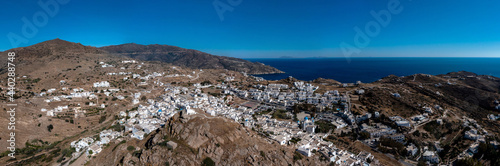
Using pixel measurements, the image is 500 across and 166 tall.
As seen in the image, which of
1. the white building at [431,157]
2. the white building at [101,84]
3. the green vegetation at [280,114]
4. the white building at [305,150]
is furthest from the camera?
the white building at [101,84]

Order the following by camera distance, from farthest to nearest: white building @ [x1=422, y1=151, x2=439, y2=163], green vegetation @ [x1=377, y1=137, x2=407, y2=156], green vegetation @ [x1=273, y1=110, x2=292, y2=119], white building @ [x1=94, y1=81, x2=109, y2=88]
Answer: white building @ [x1=94, y1=81, x2=109, y2=88]
green vegetation @ [x1=273, y1=110, x2=292, y2=119]
green vegetation @ [x1=377, y1=137, x2=407, y2=156]
white building @ [x1=422, y1=151, x2=439, y2=163]

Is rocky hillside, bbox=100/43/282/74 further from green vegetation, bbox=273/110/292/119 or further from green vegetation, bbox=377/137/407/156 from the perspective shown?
green vegetation, bbox=377/137/407/156

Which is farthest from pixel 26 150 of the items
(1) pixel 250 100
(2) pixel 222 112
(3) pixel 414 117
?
(3) pixel 414 117

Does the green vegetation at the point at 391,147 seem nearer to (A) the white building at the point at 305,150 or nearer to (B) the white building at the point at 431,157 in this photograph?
(B) the white building at the point at 431,157

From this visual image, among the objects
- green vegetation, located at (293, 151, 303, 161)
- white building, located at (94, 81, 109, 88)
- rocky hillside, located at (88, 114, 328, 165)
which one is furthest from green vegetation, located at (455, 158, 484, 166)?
white building, located at (94, 81, 109, 88)

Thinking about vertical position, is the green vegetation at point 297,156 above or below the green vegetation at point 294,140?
below

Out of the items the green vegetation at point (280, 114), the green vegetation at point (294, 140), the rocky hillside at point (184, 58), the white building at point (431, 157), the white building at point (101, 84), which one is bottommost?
the white building at point (431, 157)

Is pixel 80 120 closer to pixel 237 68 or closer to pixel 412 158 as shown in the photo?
pixel 412 158

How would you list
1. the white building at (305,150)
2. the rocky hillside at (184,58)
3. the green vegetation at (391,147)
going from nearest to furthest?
1. the white building at (305,150)
2. the green vegetation at (391,147)
3. the rocky hillside at (184,58)

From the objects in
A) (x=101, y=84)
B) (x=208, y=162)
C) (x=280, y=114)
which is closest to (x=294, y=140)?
(x=280, y=114)

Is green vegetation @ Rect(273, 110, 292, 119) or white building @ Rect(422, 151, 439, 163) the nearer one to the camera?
white building @ Rect(422, 151, 439, 163)

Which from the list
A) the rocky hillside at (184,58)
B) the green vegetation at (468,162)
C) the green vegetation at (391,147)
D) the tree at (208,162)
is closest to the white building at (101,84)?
the tree at (208,162)
